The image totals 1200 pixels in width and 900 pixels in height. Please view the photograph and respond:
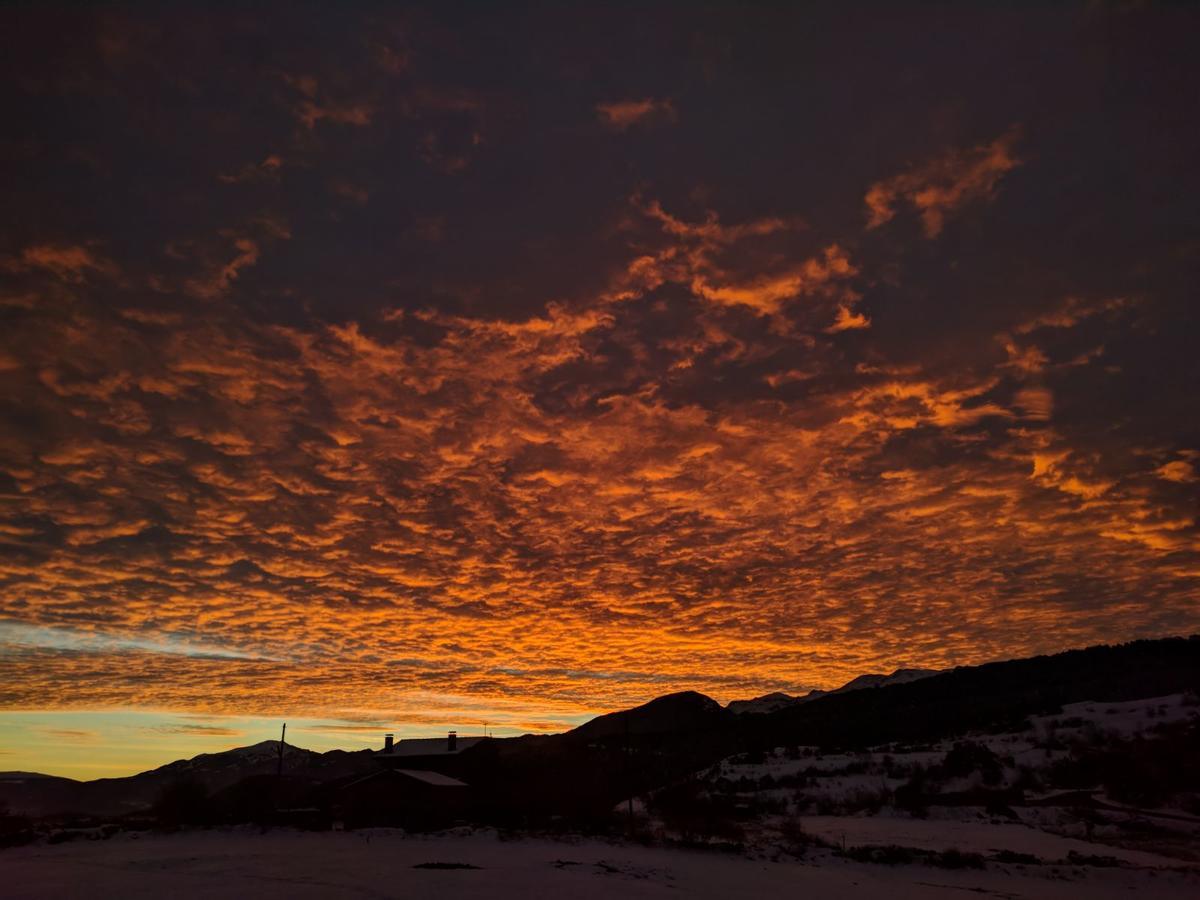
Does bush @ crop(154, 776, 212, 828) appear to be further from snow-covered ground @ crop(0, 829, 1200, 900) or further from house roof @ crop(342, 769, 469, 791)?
snow-covered ground @ crop(0, 829, 1200, 900)

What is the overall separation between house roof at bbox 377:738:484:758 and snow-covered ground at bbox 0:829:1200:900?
1268 inches

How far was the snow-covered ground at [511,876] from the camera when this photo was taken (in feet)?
80.1

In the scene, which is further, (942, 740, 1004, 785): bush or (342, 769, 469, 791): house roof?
(342, 769, 469, 791): house roof

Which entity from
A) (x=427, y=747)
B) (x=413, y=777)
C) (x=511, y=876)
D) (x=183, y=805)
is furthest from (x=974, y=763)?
(x=183, y=805)

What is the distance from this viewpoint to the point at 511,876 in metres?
28.1

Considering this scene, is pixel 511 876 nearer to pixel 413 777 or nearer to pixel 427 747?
pixel 413 777

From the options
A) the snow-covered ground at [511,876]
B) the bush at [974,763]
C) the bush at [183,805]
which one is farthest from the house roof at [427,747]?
the bush at [974,763]

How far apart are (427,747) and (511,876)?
161 ft

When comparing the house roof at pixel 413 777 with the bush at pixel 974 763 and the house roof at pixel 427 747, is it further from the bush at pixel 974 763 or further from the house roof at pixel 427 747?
the bush at pixel 974 763

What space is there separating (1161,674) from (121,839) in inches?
3857

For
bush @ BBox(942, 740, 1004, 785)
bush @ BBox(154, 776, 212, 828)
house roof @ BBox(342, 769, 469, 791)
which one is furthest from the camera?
house roof @ BBox(342, 769, 469, 791)

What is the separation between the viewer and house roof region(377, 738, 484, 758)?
70438 mm

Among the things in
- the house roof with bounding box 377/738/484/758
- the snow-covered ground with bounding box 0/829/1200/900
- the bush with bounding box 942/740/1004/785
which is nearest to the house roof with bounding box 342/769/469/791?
the house roof with bounding box 377/738/484/758

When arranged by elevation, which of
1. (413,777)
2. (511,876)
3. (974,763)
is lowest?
(511,876)
